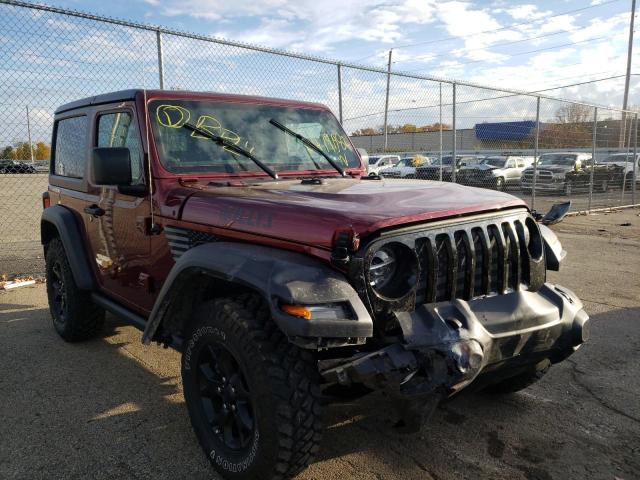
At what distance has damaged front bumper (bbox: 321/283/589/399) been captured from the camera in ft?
6.72

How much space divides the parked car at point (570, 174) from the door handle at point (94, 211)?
1415 centimetres

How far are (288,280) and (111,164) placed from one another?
1.43m

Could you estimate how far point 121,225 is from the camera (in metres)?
3.52

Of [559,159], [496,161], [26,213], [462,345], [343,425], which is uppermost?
[559,159]

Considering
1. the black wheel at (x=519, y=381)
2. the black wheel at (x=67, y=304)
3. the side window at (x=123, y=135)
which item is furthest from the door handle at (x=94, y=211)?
the black wheel at (x=519, y=381)

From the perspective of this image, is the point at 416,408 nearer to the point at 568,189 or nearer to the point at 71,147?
the point at 71,147

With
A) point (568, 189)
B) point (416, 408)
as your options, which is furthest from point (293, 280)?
point (568, 189)

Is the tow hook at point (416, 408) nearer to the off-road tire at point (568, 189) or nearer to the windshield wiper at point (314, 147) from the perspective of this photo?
the windshield wiper at point (314, 147)

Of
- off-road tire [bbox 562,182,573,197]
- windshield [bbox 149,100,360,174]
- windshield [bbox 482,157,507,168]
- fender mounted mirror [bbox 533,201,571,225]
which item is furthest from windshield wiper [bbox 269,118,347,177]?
windshield [bbox 482,157,507,168]

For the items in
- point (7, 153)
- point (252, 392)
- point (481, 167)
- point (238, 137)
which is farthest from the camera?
point (481, 167)

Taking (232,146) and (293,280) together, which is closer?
(293,280)

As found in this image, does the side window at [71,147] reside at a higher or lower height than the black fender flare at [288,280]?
higher

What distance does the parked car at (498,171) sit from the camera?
59.9 ft

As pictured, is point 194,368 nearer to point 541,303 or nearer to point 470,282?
point 470,282
